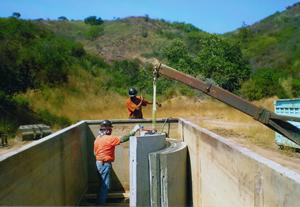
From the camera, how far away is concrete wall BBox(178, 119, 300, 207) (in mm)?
2068

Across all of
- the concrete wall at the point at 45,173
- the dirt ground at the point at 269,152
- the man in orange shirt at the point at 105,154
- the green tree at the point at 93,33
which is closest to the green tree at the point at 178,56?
the dirt ground at the point at 269,152

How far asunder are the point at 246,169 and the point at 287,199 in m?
0.79

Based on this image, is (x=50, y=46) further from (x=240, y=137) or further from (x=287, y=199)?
(x=287, y=199)

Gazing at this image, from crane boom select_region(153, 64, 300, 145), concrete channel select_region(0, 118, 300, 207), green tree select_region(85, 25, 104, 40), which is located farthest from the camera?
green tree select_region(85, 25, 104, 40)

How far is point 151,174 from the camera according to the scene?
457 centimetres

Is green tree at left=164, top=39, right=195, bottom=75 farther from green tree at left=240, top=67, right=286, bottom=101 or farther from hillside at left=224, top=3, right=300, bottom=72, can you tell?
hillside at left=224, top=3, right=300, bottom=72

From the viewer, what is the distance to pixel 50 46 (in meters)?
20.3

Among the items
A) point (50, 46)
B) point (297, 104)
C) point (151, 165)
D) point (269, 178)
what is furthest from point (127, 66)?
point (269, 178)

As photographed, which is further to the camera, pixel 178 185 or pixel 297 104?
pixel 297 104

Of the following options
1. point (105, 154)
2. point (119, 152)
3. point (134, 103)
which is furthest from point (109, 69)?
point (105, 154)

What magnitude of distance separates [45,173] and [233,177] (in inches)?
101

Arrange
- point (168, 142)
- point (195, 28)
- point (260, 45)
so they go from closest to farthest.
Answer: point (168, 142)
point (260, 45)
point (195, 28)

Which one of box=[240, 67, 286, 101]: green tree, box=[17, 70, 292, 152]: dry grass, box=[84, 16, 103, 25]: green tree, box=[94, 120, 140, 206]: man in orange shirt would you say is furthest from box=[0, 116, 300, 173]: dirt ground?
box=[84, 16, 103, 25]: green tree

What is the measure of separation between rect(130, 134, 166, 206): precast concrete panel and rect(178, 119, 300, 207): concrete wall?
95 cm
